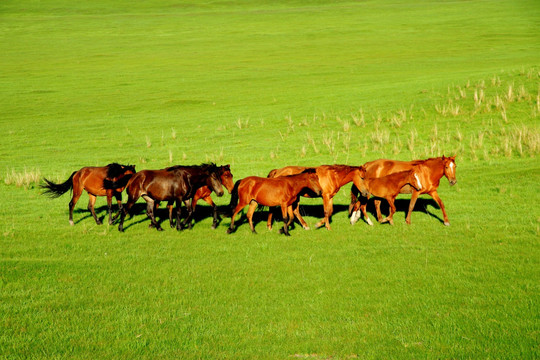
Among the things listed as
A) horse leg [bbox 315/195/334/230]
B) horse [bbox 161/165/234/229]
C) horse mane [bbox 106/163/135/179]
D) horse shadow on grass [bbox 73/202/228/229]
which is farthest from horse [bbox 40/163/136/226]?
horse leg [bbox 315/195/334/230]

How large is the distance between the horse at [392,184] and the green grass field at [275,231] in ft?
2.71

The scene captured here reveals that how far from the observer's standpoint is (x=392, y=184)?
14.5m

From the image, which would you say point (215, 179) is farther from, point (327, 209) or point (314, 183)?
point (327, 209)

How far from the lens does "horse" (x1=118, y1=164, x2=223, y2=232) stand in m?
14.3

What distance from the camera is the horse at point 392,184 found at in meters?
14.5

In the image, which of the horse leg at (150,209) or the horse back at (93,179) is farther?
the horse back at (93,179)

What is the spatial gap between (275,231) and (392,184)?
325 cm

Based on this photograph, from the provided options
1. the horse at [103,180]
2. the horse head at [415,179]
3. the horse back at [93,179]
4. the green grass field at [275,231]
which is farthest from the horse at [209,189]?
the horse head at [415,179]

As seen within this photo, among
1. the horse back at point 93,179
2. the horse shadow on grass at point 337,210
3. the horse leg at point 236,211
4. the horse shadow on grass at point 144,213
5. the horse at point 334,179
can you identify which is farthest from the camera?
the horse shadow on grass at point 337,210

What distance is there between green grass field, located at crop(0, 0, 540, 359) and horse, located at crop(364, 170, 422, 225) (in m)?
0.83

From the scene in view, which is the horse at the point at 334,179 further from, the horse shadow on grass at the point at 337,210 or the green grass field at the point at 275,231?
the horse shadow on grass at the point at 337,210

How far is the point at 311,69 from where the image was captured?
54.6m

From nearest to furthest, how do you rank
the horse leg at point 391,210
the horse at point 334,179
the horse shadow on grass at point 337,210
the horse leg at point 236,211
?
the horse leg at point 236,211 → the horse at point 334,179 → the horse leg at point 391,210 → the horse shadow on grass at point 337,210

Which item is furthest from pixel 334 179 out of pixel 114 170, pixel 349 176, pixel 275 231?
pixel 114 170
